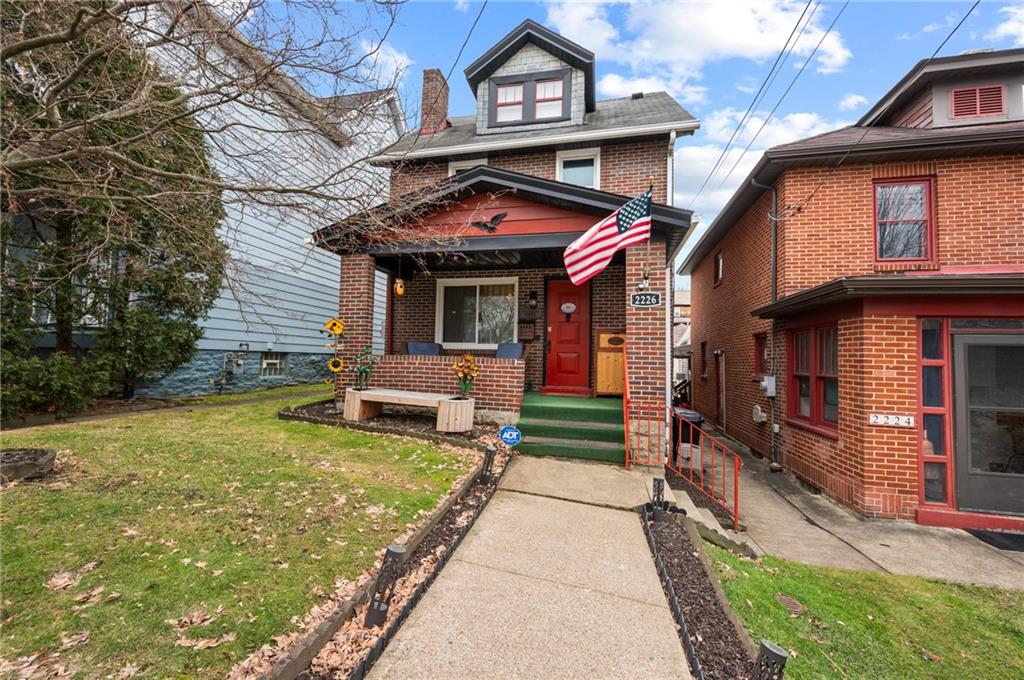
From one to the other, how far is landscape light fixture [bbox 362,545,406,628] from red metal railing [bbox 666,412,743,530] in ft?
13.5

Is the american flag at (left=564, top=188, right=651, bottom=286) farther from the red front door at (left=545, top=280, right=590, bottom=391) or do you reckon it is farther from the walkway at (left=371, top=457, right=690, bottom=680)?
the walkway at (left=371, top=457, right=690, bottom=680)

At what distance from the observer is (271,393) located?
11.4 m

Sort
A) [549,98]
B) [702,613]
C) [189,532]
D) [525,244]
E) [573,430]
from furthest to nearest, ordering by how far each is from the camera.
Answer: [549,98], [525,244], [573,430], [189,532], [702,613]

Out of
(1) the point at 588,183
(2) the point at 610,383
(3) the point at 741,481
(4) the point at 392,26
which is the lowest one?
(3) the point at 741,481

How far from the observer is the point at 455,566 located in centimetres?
327

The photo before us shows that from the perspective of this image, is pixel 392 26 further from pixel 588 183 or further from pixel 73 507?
pixel 588 183

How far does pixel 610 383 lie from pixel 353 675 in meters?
7.04

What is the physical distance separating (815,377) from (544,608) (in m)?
6.93

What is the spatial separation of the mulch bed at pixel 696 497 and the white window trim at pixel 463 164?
809cm

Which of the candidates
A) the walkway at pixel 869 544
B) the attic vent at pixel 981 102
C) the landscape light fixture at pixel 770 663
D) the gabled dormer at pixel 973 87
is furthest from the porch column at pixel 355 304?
the attic vent at pixel 981 102

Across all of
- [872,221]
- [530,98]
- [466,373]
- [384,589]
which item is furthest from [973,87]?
[384,589]

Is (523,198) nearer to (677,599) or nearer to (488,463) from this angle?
(488,463)

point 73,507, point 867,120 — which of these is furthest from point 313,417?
point 867,120

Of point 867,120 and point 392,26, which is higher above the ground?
point 867,120
